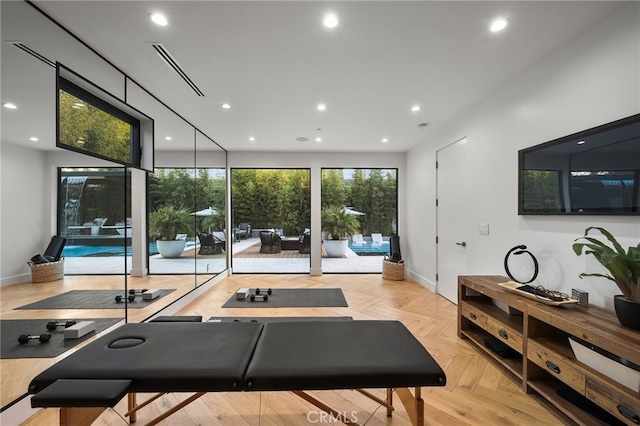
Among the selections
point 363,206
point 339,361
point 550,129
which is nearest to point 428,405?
point 339,361

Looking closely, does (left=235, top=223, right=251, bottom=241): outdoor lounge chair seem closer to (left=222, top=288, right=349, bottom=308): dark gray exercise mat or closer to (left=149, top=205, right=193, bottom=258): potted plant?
(left=149, top=205, right=193, bottom=258): potted plant

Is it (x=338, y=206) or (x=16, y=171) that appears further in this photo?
(x=338, y=206)

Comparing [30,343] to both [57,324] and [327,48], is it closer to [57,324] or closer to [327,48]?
[57,324]

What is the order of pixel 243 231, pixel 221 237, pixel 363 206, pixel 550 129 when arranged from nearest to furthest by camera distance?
1. pixel 550 129
2. pixel 221 237
3. pixel 243 231
4. pixel 363 206

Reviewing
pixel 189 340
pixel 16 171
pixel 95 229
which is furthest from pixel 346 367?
pixel 95 229

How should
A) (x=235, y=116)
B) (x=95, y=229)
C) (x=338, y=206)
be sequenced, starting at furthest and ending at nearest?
(x=338, y=206) < (x=235, y=116) < (x=95, y=229)

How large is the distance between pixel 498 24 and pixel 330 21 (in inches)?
48.5

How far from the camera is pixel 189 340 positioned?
1465 millimetres

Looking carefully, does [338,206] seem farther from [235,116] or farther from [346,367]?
[346,367]

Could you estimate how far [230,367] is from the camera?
3.93 ft

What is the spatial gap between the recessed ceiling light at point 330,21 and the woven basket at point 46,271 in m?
2.83

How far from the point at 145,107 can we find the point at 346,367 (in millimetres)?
3495

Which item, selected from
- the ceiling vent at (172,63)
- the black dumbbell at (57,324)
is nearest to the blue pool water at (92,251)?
the black dumbbell at (57,324)

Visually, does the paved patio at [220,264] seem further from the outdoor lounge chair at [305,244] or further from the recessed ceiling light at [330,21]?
the recessed ceiling light at [330,21]
